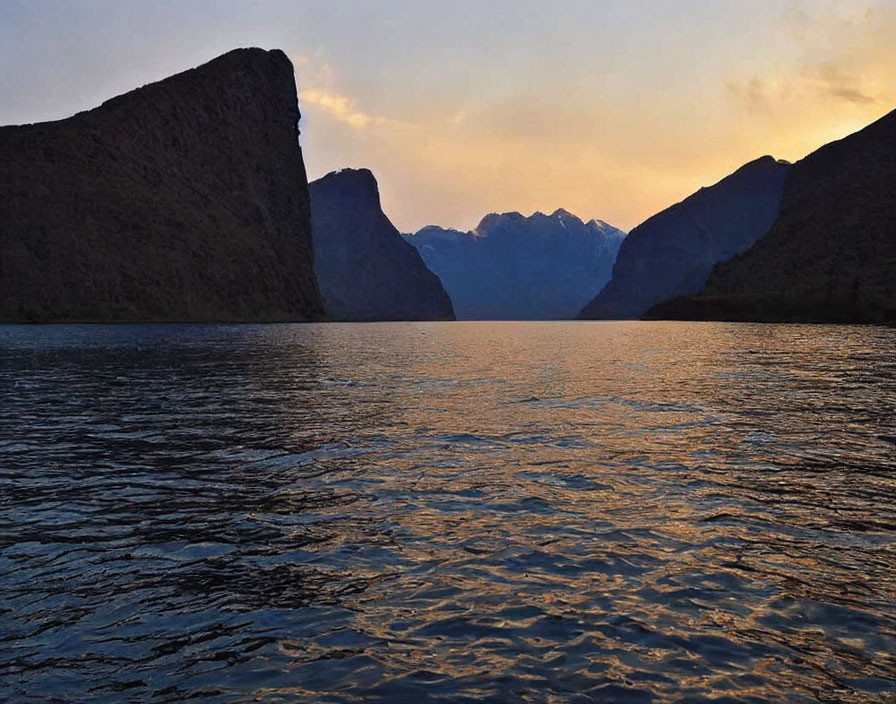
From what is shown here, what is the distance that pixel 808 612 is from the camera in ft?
31.6

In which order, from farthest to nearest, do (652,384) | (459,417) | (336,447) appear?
(652,384), (459,417), (336,447)

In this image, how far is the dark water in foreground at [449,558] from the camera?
8023mm

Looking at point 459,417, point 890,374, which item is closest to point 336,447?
point 459,417

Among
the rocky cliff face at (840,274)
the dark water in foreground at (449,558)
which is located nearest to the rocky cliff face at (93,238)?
the rocky cliff face at (840,274)

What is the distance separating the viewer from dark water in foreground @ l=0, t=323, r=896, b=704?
8.02 metres

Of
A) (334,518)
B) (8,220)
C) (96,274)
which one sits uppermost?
(8,220)

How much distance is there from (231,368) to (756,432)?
37.3m

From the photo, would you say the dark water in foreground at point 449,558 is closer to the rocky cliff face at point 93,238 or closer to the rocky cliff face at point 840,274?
the rocky cliff face at point 840,274

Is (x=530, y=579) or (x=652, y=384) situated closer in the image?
(x=530, y=579)

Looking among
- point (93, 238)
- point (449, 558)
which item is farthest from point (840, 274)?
point (449, 558)

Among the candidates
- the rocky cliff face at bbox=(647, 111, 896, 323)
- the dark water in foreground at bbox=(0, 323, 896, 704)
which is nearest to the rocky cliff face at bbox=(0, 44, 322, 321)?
the rocky cliff face at bbox=(647, 111, 896, 323)

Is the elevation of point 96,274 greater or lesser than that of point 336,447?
greater

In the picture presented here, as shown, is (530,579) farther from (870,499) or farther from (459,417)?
(459,417)

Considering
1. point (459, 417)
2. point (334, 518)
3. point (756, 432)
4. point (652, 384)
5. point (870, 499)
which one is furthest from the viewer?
point (652, 384)
